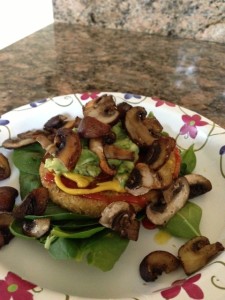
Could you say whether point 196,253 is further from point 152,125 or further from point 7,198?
point 7,198

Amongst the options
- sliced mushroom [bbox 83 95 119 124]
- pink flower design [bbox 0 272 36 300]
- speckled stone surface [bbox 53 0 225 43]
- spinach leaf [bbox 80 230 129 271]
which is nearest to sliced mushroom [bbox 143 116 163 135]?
sliced mushroom [bbox 83 95 119 124]

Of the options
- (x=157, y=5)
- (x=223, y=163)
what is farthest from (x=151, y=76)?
(x=223, y=163)

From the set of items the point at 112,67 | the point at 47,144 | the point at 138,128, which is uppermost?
the point at 138,128

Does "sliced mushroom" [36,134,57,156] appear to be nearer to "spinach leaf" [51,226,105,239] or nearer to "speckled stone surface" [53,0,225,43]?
"spinach leaf" [51,226,105,239]

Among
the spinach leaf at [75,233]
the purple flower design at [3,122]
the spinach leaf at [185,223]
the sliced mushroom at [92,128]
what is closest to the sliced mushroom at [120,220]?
the spinach leaf at [75,233]

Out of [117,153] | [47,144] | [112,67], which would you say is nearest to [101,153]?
[117,153]
